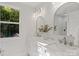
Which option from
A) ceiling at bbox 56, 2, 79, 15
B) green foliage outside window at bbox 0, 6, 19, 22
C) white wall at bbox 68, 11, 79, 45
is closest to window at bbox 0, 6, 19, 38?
green foliage outside window at bbox 0, 6, 19, 22

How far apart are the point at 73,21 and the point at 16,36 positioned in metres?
0.93

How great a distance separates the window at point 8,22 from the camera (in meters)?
1.66

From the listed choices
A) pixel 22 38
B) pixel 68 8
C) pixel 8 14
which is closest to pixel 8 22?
pixel 8 14

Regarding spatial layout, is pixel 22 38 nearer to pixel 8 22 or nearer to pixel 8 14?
pixel 8 22

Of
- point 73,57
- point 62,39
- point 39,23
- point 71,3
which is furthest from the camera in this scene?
point 39,23

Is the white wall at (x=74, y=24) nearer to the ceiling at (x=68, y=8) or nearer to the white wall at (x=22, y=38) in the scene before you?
the ceiling at (x=68, y=8)

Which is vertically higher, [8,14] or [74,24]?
[8,14]

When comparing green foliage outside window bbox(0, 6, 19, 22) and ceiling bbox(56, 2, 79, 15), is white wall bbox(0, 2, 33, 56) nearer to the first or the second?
green foliage outside window bbox(0, 6, 19, 22)

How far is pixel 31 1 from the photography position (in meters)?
1.51

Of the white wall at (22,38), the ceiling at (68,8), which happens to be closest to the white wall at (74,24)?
the ceiling at (68,8)

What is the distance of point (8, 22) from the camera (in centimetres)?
168

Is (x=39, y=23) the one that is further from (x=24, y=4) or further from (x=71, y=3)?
(x=71, y=3)

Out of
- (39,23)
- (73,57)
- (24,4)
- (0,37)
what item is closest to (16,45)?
(0,37)

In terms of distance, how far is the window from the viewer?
5.44 feet
